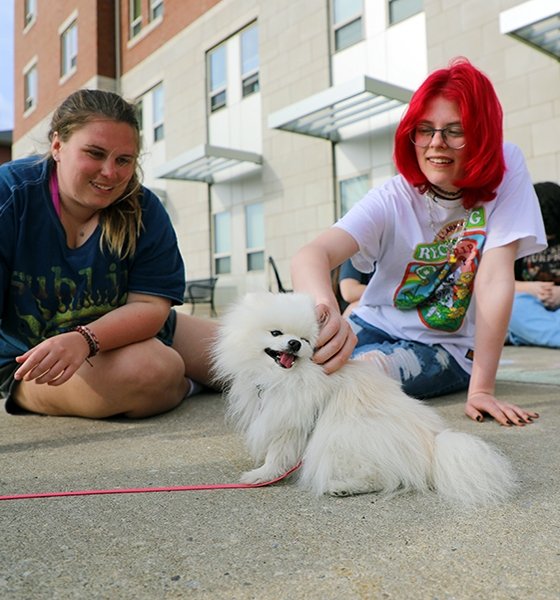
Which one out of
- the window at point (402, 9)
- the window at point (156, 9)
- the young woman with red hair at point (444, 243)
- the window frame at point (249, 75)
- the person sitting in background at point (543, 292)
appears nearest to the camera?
the young woman with red hair at point (444, 243)

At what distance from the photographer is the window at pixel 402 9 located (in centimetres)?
721

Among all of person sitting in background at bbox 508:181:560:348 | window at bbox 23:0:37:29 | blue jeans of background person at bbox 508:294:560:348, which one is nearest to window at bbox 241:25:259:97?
person sitting in background at bbox 508:181:560:348

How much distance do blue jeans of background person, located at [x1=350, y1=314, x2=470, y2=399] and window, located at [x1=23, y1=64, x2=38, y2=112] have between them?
16.9m

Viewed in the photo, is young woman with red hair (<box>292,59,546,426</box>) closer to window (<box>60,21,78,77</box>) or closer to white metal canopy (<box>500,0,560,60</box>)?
white metal canopy (<box>500,0,560,60</box>)

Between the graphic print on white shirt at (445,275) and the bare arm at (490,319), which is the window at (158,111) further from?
Answer: the bare arm at (490,319)

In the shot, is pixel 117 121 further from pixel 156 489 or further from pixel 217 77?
pixel 217 77

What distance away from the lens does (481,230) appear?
215 cm

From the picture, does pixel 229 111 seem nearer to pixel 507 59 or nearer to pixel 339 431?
pixel 507 59

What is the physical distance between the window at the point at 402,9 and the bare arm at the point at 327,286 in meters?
6.40

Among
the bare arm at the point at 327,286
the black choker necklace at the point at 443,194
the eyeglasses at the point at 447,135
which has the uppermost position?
the eyeglasses at the point at 447,135

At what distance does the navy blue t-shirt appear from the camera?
6.35 feet

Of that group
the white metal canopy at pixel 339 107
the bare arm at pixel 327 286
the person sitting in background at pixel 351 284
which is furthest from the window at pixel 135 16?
the bare arm at pixel 327 286

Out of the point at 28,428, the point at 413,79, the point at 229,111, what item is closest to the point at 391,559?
the point at 28,428

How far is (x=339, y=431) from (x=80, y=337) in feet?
3.13
